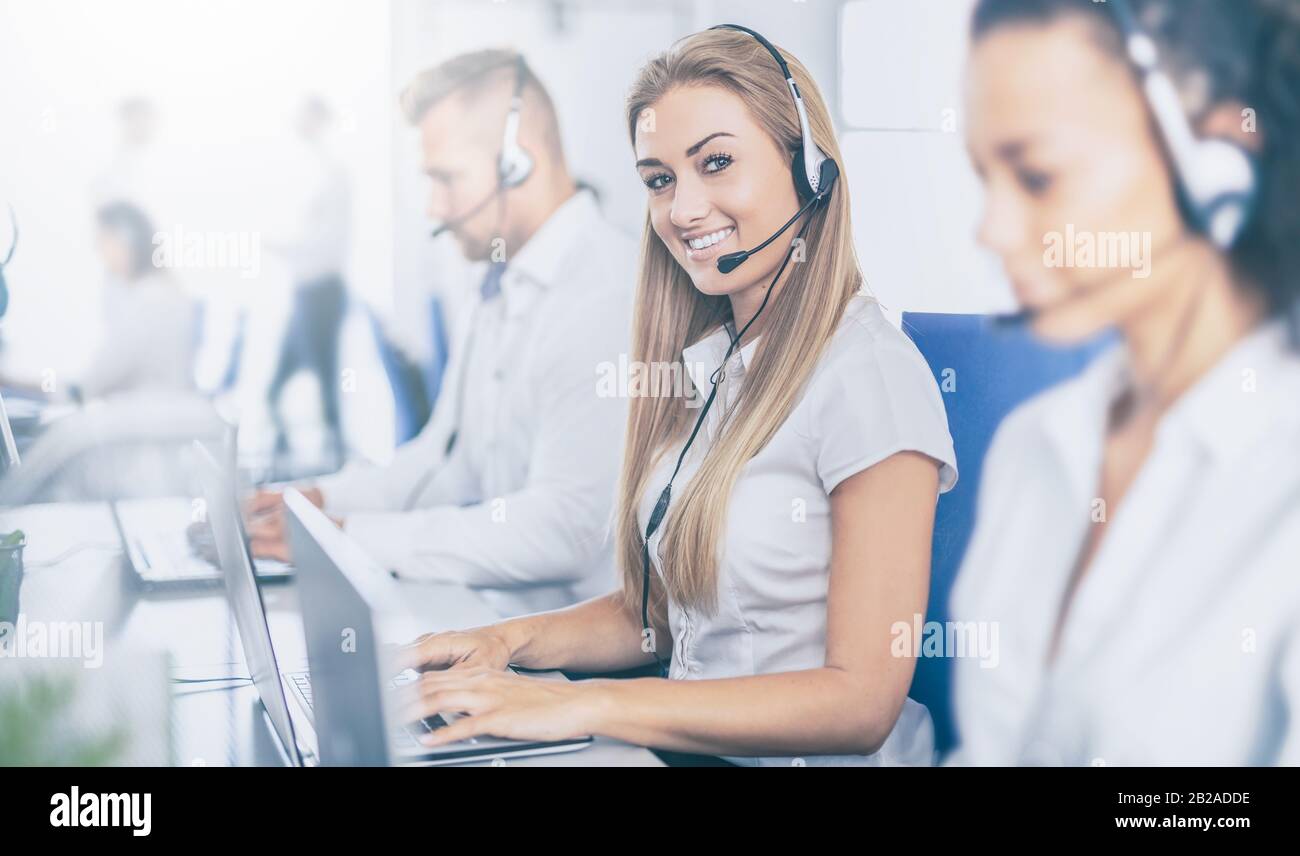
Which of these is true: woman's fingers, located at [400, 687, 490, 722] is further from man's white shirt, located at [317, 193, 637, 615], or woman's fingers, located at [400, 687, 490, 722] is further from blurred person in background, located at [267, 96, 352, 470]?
blurred person in background, located at [267, 96, 352, 470]

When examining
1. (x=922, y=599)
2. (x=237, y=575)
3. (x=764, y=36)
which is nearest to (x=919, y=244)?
(x=764, y=36)

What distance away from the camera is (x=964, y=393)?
1.83 meters

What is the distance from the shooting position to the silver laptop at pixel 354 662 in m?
1.09

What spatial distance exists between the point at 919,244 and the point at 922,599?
0.68 m

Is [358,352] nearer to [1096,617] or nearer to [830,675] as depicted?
[830,675]

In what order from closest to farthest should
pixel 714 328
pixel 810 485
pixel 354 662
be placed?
pixel 354 662 → pixel 810 485 → pixel 714 328

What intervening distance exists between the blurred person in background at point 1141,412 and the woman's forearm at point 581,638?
56 cm

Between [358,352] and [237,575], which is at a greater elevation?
[358,352]

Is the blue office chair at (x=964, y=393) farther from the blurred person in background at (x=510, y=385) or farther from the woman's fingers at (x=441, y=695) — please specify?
the woman's fingers at (x=441, y=695)

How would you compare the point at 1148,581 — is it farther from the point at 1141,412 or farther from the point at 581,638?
the point at 581,638

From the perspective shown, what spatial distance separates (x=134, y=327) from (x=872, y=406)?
1287 millimetres

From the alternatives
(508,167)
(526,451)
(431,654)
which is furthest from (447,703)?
(508,167)

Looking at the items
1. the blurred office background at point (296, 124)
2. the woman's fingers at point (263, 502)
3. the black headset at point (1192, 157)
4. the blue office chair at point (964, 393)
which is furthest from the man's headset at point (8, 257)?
the black headset at point (1192, 157)
